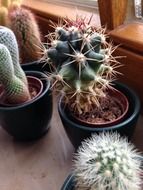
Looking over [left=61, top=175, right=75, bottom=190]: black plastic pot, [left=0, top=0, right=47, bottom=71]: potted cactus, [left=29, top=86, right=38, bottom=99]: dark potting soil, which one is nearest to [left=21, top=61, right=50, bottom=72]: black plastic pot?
[left=0, top=0, right=47, bottom=71]: potted cactus

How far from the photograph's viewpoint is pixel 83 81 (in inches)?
22.4

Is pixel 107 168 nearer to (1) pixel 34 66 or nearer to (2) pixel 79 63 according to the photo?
(2) pixel 79 63

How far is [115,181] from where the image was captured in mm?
431

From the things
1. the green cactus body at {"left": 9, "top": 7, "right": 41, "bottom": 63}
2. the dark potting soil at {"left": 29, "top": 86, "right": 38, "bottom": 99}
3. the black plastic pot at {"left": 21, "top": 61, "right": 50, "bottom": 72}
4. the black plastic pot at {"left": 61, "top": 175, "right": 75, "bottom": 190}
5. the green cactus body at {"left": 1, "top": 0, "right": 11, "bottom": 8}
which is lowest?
the black plastic pot at {"left": 61, "top": 175, "right": 75, "bottom": 190}

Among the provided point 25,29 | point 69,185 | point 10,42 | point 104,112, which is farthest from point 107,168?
point 25,29

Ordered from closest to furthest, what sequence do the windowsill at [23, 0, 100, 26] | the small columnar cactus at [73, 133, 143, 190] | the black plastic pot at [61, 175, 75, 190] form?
the small columnar cactus at [73, 133, 143, 190], the black plastic pot at [61, 175, 75, 190], the windowsill at [23, 0, 100, 26]

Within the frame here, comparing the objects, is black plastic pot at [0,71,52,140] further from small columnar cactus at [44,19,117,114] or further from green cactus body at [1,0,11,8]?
green cactus body at [1,0,11,8]

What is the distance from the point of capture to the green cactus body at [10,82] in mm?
634

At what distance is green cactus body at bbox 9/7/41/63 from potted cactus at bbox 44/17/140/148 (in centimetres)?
23

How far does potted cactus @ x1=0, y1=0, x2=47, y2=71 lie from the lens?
0.82 metres

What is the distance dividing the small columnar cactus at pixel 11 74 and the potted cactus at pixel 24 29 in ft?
0.30

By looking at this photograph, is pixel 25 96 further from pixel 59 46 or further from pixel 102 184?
pixel 102 184

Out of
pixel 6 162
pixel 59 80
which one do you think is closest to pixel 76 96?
pixel 59 80

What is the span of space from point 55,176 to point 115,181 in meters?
0.28
